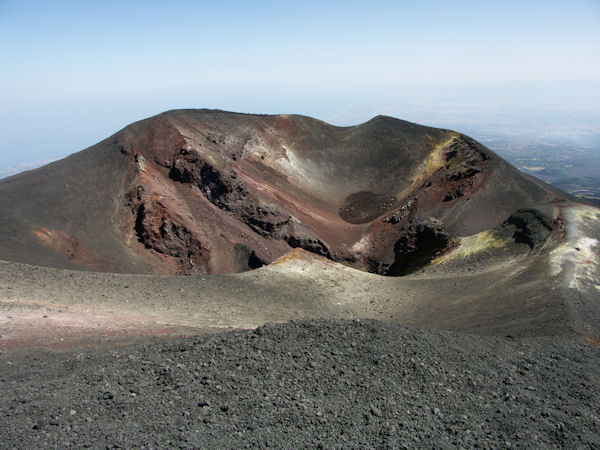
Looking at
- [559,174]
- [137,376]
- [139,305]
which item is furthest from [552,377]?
[559,174]

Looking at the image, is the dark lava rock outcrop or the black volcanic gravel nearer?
the black volcanic gravel

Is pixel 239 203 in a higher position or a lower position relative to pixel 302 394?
lower

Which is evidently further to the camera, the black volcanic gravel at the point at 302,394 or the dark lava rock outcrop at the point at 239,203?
the dark lava rock outcrop at the point at 239,203

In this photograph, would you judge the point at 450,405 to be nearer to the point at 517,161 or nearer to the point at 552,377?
the point at 552,377
